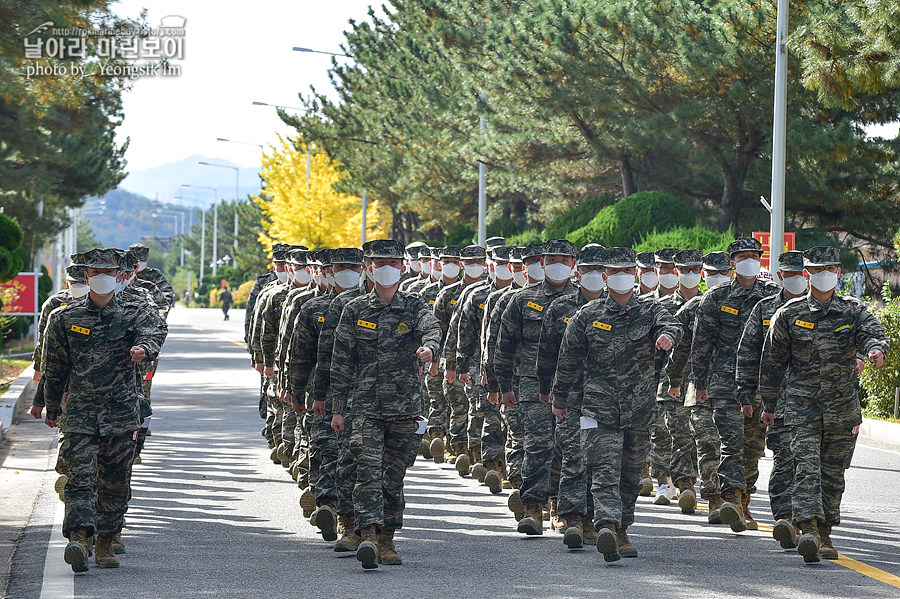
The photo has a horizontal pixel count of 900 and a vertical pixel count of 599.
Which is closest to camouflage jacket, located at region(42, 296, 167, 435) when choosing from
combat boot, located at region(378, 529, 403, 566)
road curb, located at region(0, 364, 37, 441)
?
combat boot, located at region(378, 529, 403, 566)

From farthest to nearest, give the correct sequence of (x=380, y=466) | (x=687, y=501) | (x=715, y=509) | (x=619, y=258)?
(x=687, y=501) → (x=715, y=509) → (x=619, y=258) → (x=380, y=466)

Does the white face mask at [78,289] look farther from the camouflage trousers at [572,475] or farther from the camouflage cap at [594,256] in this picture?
the camouflage cap at [594,256]

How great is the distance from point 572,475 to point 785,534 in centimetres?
154

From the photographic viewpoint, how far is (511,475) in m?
11.0

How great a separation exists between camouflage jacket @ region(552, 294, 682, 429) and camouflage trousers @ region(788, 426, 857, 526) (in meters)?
1.04

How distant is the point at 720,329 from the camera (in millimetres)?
10664

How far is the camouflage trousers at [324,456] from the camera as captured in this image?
382 inches

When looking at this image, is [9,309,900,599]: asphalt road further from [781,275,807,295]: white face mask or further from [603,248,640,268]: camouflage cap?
[603,248,640,268]: camouflage cap

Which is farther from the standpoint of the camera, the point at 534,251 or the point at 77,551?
the point at 534,251

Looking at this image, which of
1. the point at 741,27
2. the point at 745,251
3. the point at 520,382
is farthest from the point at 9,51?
the point at 741,27

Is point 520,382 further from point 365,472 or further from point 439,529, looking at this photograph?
point 365,472

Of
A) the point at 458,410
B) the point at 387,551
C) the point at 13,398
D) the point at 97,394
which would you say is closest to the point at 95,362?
the point at 97,394

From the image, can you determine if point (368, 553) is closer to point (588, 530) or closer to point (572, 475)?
point (572, 475)

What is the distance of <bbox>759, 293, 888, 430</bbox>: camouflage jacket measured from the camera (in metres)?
8.93
